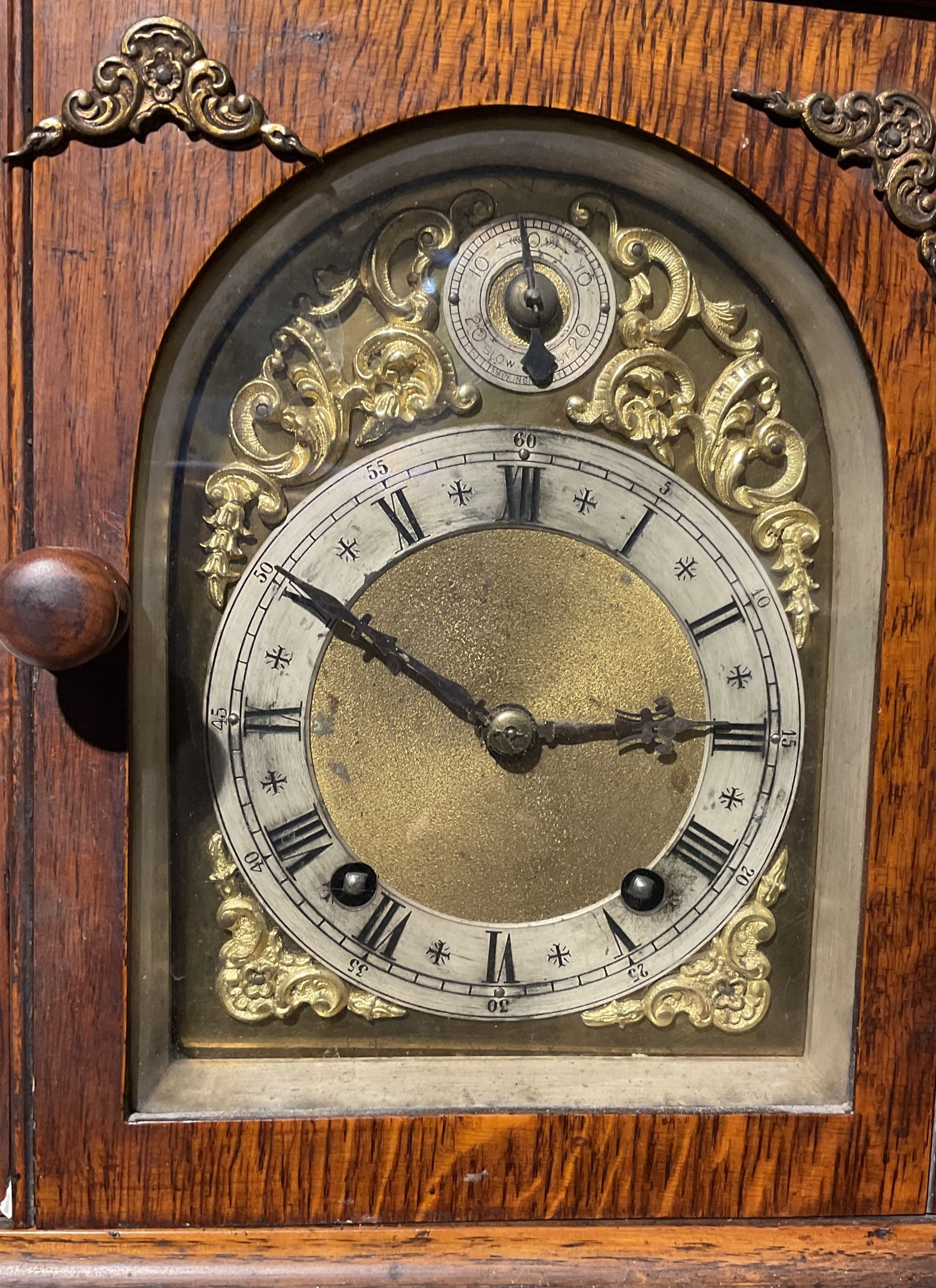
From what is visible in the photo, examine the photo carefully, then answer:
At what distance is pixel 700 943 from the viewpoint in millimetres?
897

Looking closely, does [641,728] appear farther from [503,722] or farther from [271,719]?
[271,719]

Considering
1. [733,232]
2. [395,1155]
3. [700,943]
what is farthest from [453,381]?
[395,1155]

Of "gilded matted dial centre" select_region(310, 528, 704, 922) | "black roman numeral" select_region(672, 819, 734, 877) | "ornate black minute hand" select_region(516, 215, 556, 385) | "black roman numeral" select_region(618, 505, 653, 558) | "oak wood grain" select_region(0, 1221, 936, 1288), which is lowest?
"oak wood grain" select_region(0, 1221, 936, 1288)

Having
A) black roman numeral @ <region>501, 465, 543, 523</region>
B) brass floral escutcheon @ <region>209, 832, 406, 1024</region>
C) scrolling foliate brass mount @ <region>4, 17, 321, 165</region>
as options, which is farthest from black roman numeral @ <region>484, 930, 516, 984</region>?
scrolling foliate brass mount @ <region>4, 17, 321, 165</region>

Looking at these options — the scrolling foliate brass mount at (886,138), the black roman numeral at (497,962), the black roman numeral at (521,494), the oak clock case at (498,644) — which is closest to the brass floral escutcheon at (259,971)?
the oak clock case at (498,644)

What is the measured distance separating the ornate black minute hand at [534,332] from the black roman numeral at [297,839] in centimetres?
41

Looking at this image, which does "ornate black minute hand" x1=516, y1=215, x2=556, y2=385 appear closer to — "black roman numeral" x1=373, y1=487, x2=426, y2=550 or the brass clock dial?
the brass clock dial

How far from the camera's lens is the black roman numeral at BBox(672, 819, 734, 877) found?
2.92 ft

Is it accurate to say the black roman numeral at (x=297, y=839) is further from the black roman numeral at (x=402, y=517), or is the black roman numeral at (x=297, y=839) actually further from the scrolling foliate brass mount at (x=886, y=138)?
the scrolling foliate brass mount at (x=886, y=138)

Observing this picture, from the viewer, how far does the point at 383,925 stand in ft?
2.87

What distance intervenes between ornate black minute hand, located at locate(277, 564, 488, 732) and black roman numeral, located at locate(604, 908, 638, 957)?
20 centimetres

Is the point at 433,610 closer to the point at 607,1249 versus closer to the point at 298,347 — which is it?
the point at 298,347

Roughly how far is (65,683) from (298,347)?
332 mm

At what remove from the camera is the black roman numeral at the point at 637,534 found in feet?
2.88
